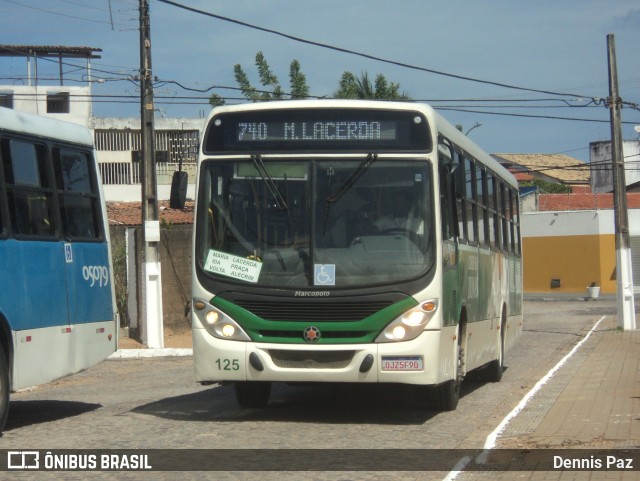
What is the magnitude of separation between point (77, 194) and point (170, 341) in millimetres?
13694

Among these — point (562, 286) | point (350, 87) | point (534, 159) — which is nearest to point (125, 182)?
point (350, 87)

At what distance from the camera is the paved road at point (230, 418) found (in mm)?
9641

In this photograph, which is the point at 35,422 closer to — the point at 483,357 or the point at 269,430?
the point at 269,430

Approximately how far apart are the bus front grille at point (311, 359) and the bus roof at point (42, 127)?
11.2 feet

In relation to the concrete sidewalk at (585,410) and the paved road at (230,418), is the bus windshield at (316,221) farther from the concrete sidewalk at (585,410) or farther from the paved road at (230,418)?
the concrete sidewalk at (585,410)

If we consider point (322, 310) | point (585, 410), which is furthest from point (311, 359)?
Result: point (585, 410)

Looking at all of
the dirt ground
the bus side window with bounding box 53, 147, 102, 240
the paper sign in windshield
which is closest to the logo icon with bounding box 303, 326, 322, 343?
the paper sign in windshield

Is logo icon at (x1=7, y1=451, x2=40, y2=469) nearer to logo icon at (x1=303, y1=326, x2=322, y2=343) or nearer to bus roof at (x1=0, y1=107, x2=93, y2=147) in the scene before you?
logo icon at (x1=303, y1=326, x2=322, y2=343)

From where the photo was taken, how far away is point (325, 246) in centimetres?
1087

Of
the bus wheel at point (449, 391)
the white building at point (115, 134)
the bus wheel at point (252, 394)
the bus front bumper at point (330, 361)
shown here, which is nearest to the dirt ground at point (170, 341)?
the bus wheel at point (252, 394)

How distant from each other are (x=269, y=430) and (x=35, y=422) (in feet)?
9.52

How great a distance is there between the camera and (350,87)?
5212 centimetres

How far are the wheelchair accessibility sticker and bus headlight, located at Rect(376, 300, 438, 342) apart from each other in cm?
69

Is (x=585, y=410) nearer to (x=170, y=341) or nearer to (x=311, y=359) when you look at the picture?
(x=311, y=359)
